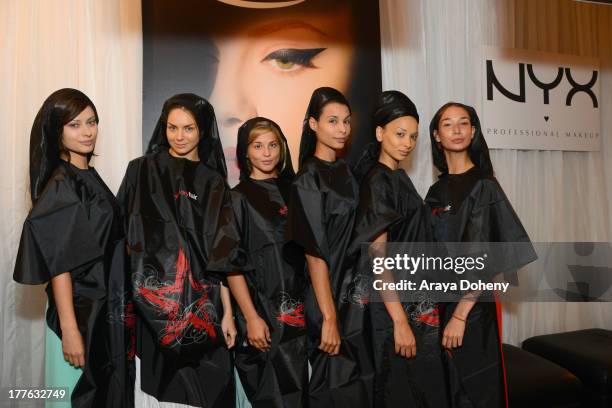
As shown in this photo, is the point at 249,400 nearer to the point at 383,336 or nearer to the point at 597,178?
the point at 383,336

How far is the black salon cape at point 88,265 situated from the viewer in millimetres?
1622

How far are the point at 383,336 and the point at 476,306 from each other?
0.39 metres

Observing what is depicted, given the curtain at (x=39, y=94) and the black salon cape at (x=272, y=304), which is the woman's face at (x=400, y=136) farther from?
the curtain at (x=39, y=94)

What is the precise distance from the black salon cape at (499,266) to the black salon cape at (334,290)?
14.5 inches

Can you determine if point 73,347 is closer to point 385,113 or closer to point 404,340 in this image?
point 404,340

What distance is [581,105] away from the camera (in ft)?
9.62

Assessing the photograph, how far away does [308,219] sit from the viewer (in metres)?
1.74

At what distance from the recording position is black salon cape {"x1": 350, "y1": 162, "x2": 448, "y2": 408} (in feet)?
5.81

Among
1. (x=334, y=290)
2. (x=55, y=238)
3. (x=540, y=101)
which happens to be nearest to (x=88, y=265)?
(x=55, y=238)

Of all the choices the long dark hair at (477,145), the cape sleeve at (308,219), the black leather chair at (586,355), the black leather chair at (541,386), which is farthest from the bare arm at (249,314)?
the black leather chair at (586,355)

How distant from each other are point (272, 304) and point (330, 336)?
242mm

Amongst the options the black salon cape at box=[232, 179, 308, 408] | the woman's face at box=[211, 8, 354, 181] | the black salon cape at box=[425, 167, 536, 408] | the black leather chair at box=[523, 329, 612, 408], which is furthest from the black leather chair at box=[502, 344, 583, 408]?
the woman's face at box=[211, 8, 354, 181]

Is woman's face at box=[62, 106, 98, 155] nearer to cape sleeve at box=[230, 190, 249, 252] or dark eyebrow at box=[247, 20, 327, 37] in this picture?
cape sleeve at box=[230, 190, 249, 252]

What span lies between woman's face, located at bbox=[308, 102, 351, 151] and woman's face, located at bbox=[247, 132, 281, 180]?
178 millimetres
